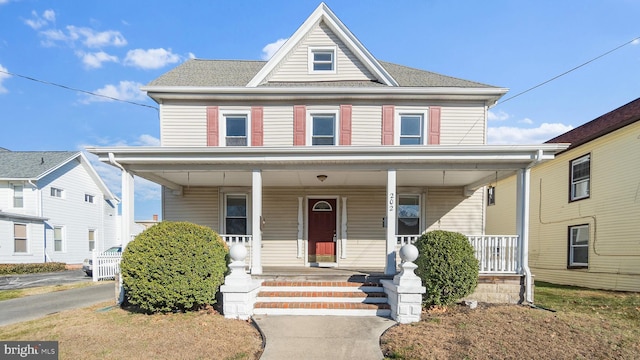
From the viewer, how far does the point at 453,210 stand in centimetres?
986

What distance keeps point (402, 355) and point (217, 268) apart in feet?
12.0

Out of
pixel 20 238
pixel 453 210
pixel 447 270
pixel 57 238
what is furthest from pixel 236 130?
pixel 57 238

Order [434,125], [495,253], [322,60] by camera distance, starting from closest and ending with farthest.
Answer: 1. [495,253]
2. [434,125]
3. [322,60]

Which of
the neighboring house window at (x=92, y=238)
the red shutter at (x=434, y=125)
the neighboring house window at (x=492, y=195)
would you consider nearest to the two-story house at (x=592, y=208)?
the neighboring house window at (x=492, y=195)

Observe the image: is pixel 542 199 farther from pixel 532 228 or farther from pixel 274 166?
pixel 274 166

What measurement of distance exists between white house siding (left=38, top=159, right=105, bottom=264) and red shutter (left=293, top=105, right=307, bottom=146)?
15.8 m

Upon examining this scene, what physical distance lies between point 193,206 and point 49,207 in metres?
12.9

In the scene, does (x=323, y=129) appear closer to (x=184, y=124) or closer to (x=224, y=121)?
(x=224, y=121)

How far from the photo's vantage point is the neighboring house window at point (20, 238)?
15211 millimetres

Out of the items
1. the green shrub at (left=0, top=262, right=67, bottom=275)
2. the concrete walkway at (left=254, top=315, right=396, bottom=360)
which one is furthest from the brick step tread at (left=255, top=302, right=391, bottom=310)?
the green shrub at (left=0, top=262, right=67, bottom=275)

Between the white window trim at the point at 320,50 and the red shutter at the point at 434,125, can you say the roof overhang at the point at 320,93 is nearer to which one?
the red shutter at the point at 434,125

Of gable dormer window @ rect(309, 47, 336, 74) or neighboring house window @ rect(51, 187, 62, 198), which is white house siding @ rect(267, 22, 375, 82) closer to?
gable dormer window @ rect(309, 47, 336, 74)

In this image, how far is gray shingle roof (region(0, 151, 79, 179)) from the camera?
16.2m

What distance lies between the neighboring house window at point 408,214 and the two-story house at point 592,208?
585 centimetres
